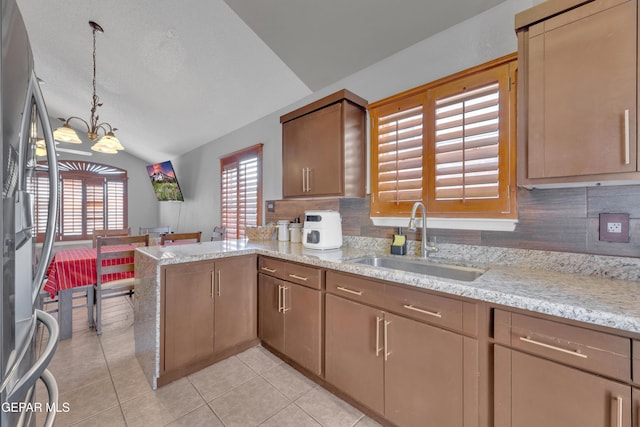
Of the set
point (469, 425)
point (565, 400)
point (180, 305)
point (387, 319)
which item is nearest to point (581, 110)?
point (565, 400)

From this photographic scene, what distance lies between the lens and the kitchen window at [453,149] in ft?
4.88

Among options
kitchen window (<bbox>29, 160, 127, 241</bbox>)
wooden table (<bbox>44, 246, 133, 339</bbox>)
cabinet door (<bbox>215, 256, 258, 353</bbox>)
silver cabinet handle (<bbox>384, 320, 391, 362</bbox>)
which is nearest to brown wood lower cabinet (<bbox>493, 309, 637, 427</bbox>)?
silver cabinet handle (<bbox>384, 320, 391, 362</bbox>)

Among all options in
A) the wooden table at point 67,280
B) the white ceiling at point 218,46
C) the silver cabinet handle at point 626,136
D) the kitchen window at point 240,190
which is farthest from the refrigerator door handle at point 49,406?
the kitchen window at point 240,190

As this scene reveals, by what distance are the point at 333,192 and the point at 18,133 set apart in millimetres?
1695

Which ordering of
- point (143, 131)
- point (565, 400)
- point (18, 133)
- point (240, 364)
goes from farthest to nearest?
point (143, 131) < point (240, 364) < point (565, 400) < point (18, 133)

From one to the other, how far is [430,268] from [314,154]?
1.26m

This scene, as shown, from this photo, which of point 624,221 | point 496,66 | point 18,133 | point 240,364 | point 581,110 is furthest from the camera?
point 240,364

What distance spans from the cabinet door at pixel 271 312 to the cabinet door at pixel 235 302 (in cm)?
8

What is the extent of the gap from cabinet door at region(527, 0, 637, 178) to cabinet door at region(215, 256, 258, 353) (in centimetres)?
195

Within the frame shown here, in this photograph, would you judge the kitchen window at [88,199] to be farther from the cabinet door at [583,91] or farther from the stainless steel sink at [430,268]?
the cabinet door at [583,91]

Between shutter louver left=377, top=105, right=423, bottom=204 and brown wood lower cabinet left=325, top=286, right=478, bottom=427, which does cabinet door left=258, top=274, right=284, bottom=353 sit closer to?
brown wood lower cabinet left=325, top=286, right=478, bottom=427

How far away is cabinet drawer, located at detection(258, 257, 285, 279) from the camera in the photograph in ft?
6.69

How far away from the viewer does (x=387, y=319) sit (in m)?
1.40

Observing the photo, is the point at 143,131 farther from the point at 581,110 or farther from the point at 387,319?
the point at 581,110
